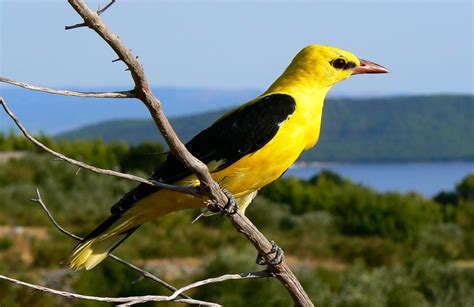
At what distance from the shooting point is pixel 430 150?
68.0 metres

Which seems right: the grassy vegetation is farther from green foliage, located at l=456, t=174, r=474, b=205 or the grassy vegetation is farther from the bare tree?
the bare tree

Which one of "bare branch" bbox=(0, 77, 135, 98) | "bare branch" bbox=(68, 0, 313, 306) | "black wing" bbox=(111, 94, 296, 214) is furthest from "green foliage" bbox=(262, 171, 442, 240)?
"bare branch" bbox=(0, 77, 135, 98)

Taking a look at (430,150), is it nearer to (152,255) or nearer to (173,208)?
(152,255)

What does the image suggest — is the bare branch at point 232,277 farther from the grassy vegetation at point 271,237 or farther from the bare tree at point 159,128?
the grassy vegetation at point 271,237

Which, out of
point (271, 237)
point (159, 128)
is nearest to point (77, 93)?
point (159, 128)

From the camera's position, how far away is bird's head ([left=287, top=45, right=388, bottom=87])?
3713 millimetres

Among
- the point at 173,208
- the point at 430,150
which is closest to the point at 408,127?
the point at 430,150

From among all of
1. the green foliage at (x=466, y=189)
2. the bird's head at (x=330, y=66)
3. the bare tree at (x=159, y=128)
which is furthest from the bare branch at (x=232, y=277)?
the green foliage at (x=466, y=189)

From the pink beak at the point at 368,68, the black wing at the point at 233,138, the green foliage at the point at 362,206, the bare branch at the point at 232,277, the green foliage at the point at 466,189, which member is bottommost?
the green foliage at the point at 466,189

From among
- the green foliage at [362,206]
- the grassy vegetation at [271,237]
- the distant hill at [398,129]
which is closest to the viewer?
the grassy vegetation at [271,237]

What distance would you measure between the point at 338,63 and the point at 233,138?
590 millimetres

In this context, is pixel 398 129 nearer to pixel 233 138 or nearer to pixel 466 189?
pixel 466 189

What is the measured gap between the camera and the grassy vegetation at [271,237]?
39.1 feet

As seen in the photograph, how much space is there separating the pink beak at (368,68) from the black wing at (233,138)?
1.08 feet
